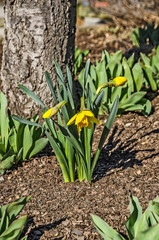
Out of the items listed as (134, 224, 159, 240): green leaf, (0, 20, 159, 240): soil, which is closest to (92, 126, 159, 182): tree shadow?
(0, 20, 159, 240): soil

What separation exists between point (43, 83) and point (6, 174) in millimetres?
899

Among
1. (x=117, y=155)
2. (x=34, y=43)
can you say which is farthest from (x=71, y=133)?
(x=34, y=43)

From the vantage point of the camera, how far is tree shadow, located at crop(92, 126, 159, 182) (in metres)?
2.39

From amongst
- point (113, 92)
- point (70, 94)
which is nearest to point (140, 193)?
point (70, 94)

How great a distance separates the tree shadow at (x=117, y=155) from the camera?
2395 millimetres

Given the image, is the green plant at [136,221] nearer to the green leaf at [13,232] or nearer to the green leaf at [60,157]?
the green leaf at [13,232]

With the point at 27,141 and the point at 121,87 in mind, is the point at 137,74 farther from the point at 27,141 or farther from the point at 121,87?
the point at 27,141

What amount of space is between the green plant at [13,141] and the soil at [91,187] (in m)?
0.12

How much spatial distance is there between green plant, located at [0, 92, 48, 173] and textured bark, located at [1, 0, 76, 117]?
1.73ft

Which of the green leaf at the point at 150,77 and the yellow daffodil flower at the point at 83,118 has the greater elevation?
the yellow daffodil flower at the point at 83,118

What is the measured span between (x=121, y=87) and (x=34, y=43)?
89 cm

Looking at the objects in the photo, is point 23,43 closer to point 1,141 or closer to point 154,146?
point 1,141

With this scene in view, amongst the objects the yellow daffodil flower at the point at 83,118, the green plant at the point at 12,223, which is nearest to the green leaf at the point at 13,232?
the green plant at the point at 12,223

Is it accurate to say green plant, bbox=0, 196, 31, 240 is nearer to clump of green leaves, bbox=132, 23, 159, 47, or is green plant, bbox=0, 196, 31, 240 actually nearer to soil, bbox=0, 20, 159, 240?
soil, bbox=0, 20, 159, 240
